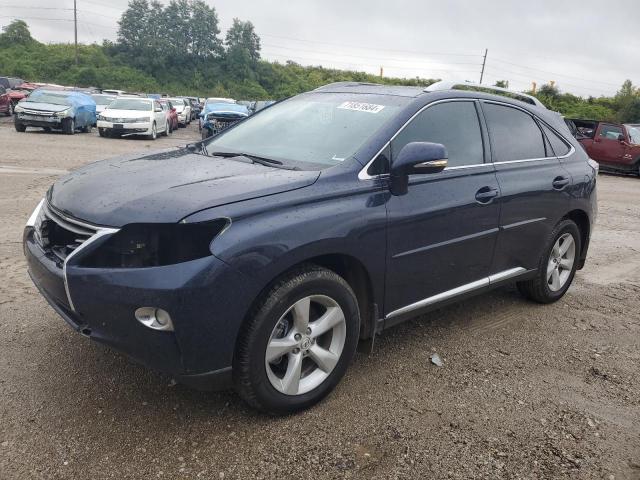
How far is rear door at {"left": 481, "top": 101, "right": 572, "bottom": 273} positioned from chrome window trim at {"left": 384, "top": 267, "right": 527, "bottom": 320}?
0.15 feet

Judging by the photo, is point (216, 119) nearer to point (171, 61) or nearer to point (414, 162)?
point (414, 162)

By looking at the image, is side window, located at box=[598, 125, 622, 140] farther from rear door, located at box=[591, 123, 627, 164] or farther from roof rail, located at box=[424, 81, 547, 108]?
roof rail, located at box=[424, 81, 547, 108]

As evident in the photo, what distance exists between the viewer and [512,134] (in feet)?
13.7

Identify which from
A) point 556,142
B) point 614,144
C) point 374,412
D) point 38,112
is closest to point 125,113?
point 38,112

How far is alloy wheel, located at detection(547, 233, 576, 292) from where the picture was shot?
462cm

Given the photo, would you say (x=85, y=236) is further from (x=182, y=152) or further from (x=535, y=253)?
(x=535, y=253)

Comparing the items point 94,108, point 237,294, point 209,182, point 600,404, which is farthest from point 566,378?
point 94,108

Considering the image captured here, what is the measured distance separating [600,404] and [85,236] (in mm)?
2974

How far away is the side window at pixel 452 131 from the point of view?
3.38 metres

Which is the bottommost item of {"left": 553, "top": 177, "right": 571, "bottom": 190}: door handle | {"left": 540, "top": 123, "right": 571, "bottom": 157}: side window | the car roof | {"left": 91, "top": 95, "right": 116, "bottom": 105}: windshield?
{"left": 91, "top": 95, "right": 116, "bottom": 105}: windshield

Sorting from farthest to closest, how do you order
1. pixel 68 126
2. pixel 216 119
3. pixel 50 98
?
pixel 50 98 < pixel 68 126 < pixel 216 119

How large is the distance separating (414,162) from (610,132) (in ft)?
56.6

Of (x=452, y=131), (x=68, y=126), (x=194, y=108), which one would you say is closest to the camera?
(x=452, y=131)

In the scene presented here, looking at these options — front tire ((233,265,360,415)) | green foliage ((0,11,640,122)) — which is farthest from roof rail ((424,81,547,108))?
green foliage ((0,11,640,122))
